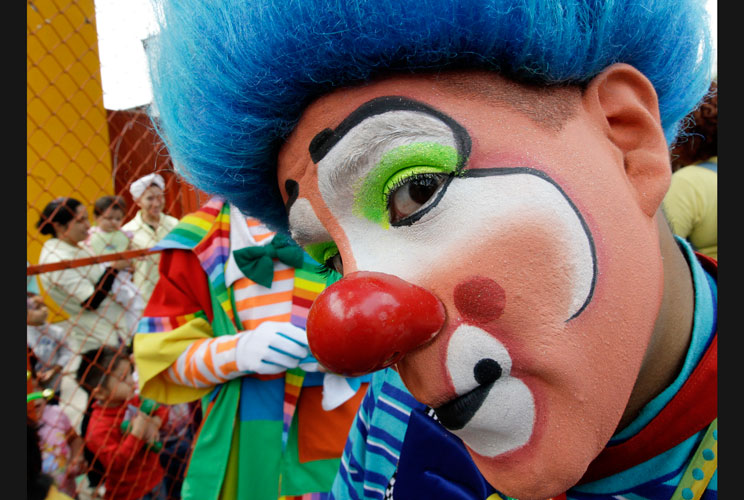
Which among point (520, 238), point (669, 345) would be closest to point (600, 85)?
point (520, 238)

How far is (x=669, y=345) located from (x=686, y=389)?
67mm

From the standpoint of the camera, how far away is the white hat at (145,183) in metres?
2.90

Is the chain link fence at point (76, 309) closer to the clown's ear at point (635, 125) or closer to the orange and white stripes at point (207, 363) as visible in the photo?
the orange and white stripes at point (207, 363)

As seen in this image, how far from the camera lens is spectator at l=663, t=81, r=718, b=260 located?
200cm

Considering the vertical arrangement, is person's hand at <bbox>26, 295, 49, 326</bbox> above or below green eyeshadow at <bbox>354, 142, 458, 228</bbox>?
below

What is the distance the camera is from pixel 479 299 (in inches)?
26.7

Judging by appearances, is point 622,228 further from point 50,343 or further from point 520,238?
point 50,343

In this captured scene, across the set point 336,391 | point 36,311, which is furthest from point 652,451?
point 36,311

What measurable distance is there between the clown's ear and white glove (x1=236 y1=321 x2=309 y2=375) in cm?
111

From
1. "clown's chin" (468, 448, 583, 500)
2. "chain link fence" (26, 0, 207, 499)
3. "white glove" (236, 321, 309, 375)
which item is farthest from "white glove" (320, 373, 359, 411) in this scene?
"chain link fence" (26, 0, 207, 499)

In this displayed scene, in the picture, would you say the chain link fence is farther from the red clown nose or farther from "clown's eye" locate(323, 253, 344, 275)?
the red clown nose

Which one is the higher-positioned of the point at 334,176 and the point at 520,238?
the point at 334,176

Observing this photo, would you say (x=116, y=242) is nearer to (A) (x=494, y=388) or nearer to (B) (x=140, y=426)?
(B) (x=140, y=426)

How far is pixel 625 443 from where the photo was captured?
0.79 m
